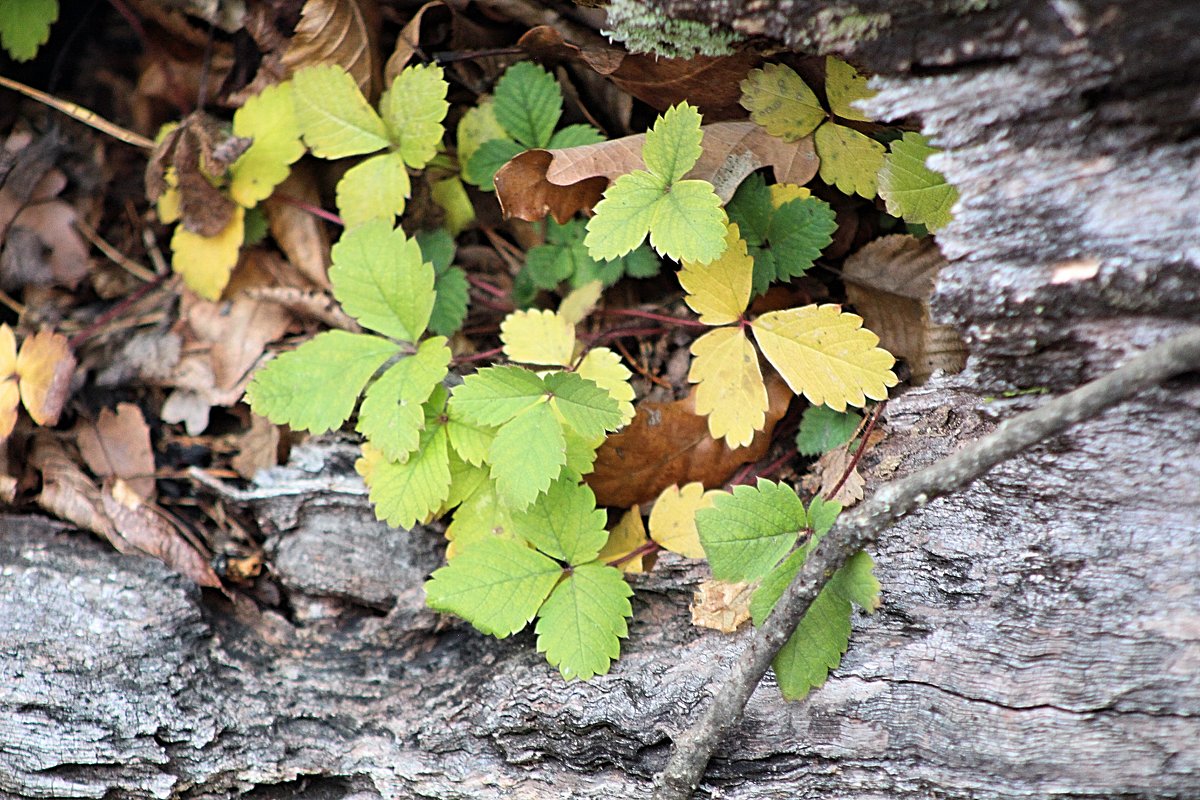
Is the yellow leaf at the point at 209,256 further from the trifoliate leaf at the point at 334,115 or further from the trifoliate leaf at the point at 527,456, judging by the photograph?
the trifoliate leaf at the point at 527,456

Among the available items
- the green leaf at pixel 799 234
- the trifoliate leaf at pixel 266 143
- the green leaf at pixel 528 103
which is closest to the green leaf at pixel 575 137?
the green leaf at pixel 528 103

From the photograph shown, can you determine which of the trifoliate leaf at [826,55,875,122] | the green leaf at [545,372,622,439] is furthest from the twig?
the trifoliate leaf at [826,55,875,122]

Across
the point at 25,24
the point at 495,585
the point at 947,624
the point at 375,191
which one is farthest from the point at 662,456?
the point at 25,24

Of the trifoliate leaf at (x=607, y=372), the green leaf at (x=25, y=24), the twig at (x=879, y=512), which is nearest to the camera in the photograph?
the twig at (x=879, y=512)

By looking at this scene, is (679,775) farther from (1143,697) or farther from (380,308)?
(380,308)

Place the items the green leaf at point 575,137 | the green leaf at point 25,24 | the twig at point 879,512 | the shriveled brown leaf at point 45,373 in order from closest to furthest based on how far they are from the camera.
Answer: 1. the twig at point 879,512
2. the green leaf at point 575,137
3. the shriveled brown leaf at point 45,373
4. the green leaf at point 25,24

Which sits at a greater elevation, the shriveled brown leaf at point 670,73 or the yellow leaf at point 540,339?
the shriveled brown leaf at point 670,73
